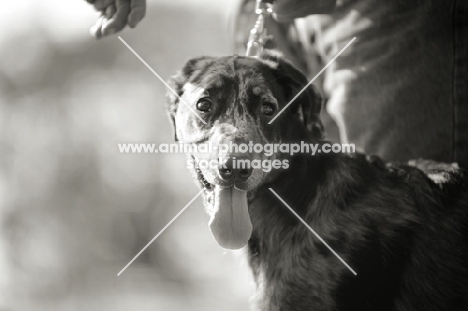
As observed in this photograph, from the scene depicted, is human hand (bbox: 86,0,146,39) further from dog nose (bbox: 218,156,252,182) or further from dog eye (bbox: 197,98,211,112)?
dog nose (bbox: 218,156,252,182)

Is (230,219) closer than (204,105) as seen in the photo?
Yes

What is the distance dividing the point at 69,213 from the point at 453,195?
1866 cm

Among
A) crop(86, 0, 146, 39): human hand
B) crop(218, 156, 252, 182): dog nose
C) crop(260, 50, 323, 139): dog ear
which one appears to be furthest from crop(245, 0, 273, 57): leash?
crop(218, 156, 252, 182): dog nose

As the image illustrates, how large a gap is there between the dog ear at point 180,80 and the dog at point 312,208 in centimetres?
9

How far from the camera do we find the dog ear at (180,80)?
4613mm

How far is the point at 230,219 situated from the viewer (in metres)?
3.96

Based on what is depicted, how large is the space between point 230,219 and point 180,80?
1224 millimetres

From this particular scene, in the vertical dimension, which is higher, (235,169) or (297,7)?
(297,7)

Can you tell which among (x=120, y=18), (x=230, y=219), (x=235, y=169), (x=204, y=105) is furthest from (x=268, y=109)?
(x=120, y=18)

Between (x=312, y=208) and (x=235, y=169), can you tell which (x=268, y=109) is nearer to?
(x=235, y=169)

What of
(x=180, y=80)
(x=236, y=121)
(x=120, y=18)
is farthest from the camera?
(x=180, y=80)

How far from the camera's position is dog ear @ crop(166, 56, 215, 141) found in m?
4.61

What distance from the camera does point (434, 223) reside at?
4.27 m

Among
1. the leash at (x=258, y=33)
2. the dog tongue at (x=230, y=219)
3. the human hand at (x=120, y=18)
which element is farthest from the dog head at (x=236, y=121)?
the human hand at (x=120, y=18)
